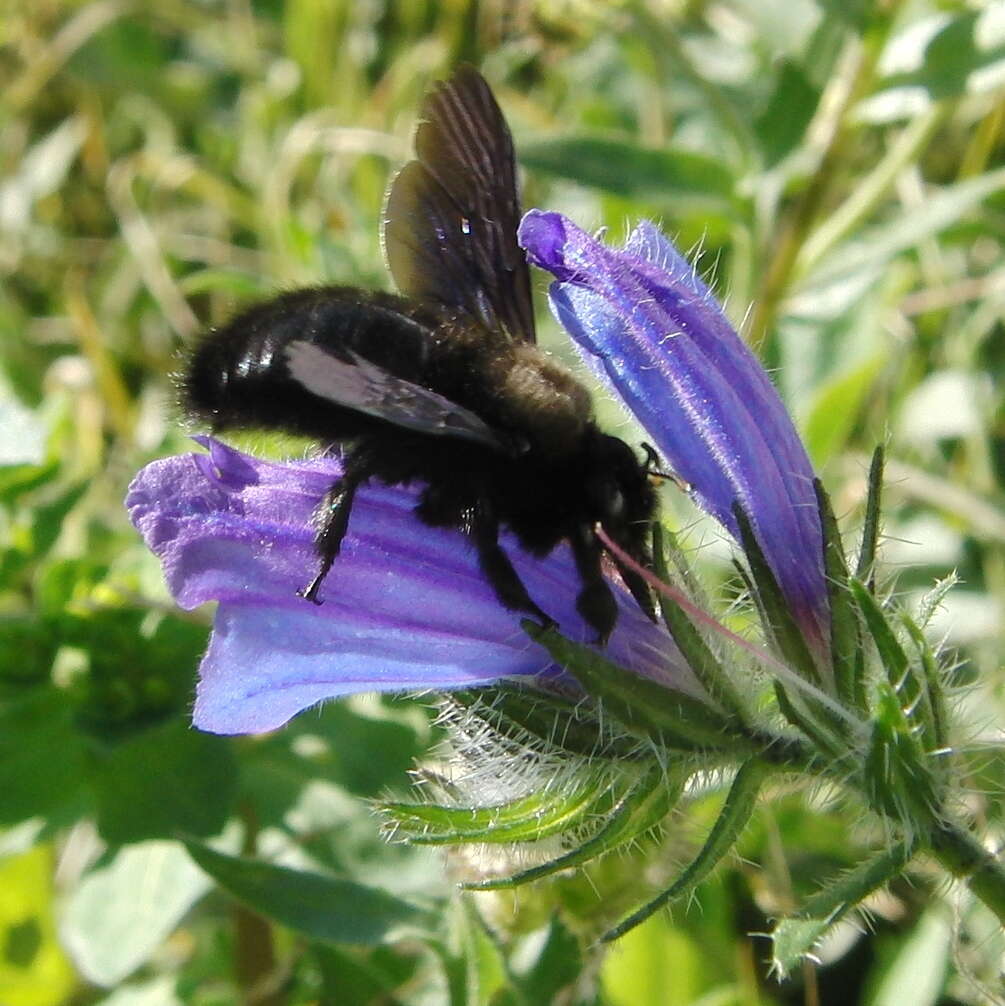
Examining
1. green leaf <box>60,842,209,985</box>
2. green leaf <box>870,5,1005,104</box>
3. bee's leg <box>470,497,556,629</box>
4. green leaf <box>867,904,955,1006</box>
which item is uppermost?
green leaf <box>870,5,1005,104</box>

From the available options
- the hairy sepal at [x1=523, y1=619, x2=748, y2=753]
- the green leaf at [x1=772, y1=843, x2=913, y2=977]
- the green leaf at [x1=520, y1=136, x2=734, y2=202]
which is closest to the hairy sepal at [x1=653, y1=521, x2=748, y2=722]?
the hairy sepal at [x1=523, y1=619, x2=748, y2=753]

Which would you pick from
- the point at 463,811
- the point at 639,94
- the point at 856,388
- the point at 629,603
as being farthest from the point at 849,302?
the point at 463,811

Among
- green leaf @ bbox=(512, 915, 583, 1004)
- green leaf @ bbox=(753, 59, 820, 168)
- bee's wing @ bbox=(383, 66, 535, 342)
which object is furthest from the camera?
green leaf @ bbox=(753, 59, 820, 168)

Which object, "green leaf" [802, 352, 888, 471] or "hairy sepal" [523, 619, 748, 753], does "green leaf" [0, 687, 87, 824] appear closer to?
"hairy sepal" [523, 619, 748, 753]

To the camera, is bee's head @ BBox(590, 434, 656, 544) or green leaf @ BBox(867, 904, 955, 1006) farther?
green leaf @ BBox(867, 904, 955, 1006)

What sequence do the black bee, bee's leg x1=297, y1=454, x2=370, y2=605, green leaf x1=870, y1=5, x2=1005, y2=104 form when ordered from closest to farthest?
the black bee
bee's leg x1=297, y1=454, x2=370, y2=605
green leaf x1=870, y1=5, x2=1005, y2=104

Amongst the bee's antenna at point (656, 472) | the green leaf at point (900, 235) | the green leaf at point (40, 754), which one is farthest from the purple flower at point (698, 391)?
the green leaf at point (900, 235)

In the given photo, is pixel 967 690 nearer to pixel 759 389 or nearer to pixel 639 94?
pixel 759 389

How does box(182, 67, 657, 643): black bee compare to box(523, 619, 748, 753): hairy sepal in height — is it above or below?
above
